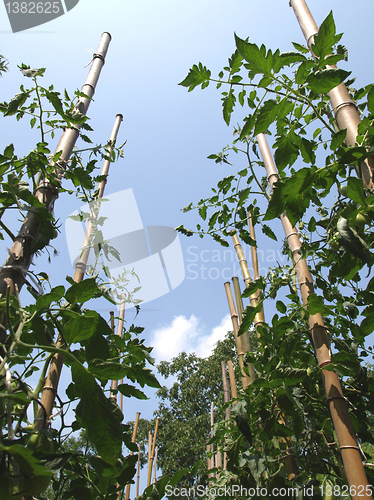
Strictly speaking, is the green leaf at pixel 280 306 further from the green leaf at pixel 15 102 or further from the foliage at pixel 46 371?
the green leaf at pixel 15 102

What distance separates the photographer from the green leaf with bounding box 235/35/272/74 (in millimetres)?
749

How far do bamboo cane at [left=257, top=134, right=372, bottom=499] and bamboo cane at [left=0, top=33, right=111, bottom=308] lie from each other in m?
0.57

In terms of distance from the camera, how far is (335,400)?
2.96ft

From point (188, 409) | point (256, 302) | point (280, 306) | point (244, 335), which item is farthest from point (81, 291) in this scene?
point (188, 409)

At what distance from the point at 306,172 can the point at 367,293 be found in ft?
1.23

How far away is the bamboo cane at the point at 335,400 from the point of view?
0.79 m

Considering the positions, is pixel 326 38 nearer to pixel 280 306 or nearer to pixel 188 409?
pixel 280 306

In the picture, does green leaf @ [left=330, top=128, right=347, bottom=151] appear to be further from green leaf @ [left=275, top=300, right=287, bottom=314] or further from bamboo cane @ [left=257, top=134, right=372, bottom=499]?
green leaf @ [left=275, top=300, right=287, bottom=314]

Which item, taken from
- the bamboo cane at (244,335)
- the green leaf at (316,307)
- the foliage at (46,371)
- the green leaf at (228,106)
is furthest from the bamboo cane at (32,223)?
the bamboo cane at (244,335)

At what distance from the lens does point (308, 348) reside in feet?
3.97

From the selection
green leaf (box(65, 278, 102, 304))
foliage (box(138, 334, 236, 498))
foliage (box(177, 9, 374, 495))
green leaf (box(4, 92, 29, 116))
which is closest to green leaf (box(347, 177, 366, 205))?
foliage (box(177, 9, 374, 495))

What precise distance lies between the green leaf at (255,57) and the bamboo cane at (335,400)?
0.25m

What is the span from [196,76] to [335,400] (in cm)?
89

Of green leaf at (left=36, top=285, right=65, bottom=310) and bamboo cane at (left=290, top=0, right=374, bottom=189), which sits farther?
bamboo cane at (left=290, top=0, right=374, bottom=189)
